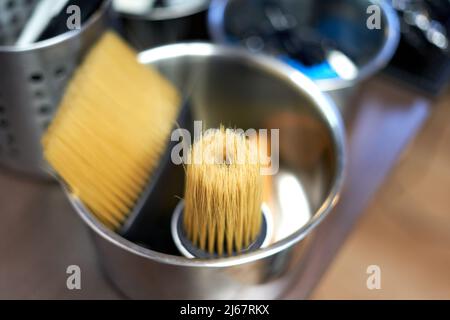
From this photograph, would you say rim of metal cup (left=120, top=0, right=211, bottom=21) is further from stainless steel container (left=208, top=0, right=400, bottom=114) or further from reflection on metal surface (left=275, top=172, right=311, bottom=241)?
reflection on metal surface (left=275, top=172, right=311, bottom=241)

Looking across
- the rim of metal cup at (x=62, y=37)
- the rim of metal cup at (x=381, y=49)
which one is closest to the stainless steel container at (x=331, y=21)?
the rim of metal cup at (x=381, y=49)

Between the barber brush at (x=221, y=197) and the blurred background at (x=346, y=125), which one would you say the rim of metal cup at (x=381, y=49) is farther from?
the barber brush at (x=221, y=197)

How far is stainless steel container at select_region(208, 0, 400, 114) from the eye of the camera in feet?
1.83

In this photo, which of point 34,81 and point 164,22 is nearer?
point 34,81

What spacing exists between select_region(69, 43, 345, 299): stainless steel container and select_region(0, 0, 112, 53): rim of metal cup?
0.06m

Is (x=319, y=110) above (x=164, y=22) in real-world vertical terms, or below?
below

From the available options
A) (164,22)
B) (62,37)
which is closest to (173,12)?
(164,22)

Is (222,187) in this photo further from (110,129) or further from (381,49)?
(381,49)

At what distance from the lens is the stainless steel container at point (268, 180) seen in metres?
0.39

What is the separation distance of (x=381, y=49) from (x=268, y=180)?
15 cm

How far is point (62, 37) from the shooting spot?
17.2 inches

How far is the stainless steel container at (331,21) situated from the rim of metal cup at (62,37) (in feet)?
0.37

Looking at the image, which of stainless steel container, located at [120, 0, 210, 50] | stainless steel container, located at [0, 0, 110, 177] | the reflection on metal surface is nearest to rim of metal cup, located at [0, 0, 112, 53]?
stainless steel container, located at [0, 0, 110, 177]
